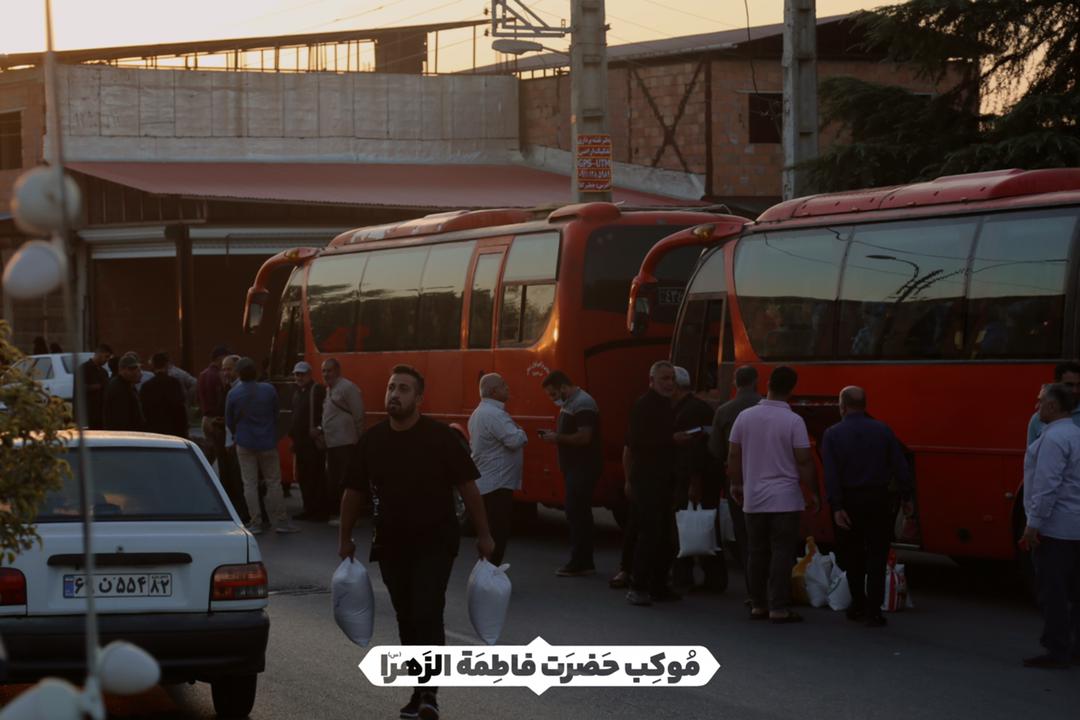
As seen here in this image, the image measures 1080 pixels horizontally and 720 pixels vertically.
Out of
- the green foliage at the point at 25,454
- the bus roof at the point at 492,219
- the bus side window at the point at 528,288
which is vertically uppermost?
the bus roof at the point at 492,219

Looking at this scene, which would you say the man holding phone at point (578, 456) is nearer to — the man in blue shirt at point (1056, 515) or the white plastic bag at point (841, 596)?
the white plastic bag at point (841, 596)

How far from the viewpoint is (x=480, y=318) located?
62.9ft

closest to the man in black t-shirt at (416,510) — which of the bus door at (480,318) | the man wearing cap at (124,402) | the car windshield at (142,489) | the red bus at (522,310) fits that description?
the car windshield at (142,489)

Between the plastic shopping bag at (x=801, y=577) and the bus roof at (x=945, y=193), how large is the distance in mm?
2916

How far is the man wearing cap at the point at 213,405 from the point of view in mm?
19781

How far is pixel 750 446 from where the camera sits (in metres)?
12.0

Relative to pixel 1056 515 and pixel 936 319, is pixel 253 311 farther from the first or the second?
pixel 1056 515

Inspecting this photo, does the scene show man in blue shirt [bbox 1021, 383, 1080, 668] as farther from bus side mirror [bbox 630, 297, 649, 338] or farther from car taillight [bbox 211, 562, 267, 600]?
bus side mirror [bbox 630, 297, 649, 338]

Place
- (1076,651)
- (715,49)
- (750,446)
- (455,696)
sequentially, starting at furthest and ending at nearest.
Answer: (715,49), (750,446), (1076,651), (455,696)

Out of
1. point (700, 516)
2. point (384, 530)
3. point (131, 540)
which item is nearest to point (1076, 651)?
point (700, 516)

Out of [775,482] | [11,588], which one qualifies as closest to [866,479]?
[775,482]

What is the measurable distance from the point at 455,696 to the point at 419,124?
124 feet

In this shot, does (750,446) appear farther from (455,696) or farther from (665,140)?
(665,140)

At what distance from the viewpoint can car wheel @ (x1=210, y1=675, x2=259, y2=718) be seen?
28.7 feet
